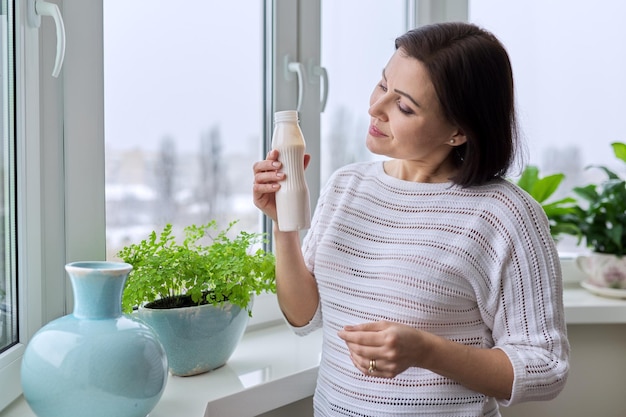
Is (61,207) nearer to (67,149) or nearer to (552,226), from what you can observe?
(67,149)

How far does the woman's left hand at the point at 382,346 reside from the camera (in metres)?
0.97

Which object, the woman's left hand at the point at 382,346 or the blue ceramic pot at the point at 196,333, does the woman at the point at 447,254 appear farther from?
the blue ceramic pot at the point at 196,333

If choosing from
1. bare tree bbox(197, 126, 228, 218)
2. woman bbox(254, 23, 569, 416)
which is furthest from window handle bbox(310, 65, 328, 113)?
woman bbox(254, 23, 569, 416)

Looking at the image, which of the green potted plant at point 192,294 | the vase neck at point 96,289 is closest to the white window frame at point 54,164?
the green potted plant at point 192,294

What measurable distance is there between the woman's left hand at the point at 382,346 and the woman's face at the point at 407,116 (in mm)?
312

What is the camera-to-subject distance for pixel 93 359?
35.2 inches

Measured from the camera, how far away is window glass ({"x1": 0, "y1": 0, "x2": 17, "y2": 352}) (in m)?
1.06

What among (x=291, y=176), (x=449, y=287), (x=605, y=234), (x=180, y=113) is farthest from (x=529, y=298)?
(x=605, y=234)

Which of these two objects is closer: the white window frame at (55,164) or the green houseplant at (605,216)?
the white window frame at (55,164)

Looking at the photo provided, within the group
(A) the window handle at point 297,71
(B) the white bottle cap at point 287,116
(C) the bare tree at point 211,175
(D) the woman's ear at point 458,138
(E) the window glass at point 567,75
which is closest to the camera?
(B) the white bottle cap at point 287,116

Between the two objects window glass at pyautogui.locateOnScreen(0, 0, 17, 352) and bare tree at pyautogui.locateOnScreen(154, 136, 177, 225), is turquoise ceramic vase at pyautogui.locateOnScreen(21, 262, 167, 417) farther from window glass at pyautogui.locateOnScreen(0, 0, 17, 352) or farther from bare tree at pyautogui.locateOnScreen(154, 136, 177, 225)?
bare tree at pyautogui.locateOnScreen(154, 136, 177, 225)

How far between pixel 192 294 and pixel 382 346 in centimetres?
→ 41

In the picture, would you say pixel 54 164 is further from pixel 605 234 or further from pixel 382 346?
pixel 605 234

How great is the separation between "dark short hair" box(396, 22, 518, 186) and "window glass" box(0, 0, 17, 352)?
2.16ft
